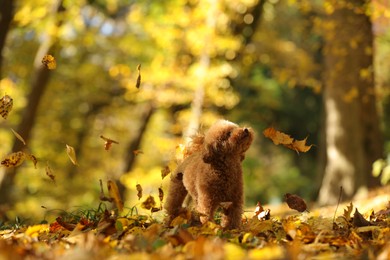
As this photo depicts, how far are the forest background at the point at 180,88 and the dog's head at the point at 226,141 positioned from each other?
1.05 m

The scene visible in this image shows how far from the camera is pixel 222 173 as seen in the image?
3607 millimetres

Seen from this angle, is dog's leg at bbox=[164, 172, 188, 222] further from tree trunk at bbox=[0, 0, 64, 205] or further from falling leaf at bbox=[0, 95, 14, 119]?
tree trunk at bbox=[0, 0, 64, 205]

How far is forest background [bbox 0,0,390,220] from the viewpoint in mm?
11258

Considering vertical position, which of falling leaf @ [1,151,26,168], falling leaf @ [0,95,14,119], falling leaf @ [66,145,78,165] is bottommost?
falling leaf @ [1,151,26,168]

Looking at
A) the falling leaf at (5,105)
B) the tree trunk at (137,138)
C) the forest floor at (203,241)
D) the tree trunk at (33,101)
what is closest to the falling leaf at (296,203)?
the forest floor at (203,241)

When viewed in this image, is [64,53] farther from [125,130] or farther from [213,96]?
[213,96]

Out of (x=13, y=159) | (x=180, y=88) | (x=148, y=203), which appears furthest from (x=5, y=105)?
(x=180, y=88)

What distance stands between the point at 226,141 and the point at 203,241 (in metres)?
1.01

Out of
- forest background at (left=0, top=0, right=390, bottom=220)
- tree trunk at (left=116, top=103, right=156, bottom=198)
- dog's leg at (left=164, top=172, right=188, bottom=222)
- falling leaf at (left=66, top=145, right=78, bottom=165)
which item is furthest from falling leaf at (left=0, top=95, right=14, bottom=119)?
tree trunk at (left=116, top=103, right=156, bottom=198)

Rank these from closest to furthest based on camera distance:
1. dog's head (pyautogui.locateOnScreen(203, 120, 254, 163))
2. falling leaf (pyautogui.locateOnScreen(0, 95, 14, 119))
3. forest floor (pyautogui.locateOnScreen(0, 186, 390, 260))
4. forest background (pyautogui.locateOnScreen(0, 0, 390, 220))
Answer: forest floor (pyautogui.locateOnScreen(0, 186, 390, 260)), dog's head (pyautogui.locateOnScreen(203, 120, 254, 163)), falling leaf (pyautogui.locateOnScreen(0, 95, 14, 119)), forest background (pyautogui.locateOnScreen(0, 0, 390, 220))

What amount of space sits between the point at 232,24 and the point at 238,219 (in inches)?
411

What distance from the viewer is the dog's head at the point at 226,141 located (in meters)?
3.56

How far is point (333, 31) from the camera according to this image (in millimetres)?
10719

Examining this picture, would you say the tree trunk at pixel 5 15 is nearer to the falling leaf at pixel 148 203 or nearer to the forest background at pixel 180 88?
the forest background at pixel 180 88
